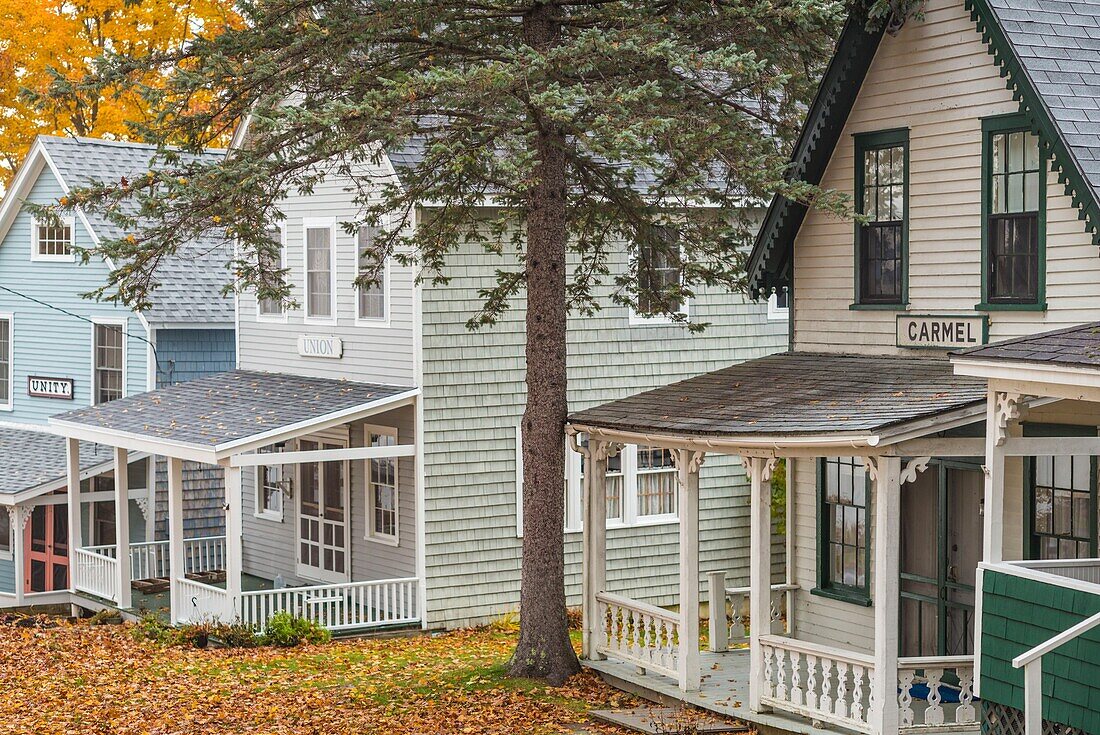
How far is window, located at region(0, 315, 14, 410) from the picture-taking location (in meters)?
31.1

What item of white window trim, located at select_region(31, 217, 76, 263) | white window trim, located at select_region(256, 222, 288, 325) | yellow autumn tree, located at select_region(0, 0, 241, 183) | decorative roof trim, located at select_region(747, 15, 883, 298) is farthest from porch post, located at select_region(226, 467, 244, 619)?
yellow autumn tree, located at select_region(0, 0, 241, 183)

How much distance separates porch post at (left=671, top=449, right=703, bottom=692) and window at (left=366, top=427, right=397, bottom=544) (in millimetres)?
8830

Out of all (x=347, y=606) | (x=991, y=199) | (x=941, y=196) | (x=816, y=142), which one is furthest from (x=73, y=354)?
(x=991, y=199)

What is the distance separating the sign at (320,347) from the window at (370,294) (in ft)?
2.56

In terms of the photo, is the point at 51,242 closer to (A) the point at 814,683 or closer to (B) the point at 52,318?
(B) the point at 52,318

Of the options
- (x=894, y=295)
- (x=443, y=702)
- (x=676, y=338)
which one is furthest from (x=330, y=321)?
(x=894, y=295)

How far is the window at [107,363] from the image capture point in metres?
28.9

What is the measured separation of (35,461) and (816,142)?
17738 mm

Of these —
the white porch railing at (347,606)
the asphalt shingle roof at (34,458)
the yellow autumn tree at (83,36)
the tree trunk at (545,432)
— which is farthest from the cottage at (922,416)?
the yellow autumn tree at (83,36)

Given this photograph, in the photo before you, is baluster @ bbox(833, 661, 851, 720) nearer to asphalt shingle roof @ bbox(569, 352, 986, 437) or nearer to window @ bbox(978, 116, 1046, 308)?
asphalt shingle roof @ bbox(569, 352, 986, 437)

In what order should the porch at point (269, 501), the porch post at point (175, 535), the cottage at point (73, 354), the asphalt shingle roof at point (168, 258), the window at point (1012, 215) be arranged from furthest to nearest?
the asphalt shingle roof at point (168, 258) → the cottage at point (73, 354) → the porch post at point (175, 535) → the porch at point (269, 501) → the window at point (1012, 215)

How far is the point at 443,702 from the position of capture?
16.6 metres

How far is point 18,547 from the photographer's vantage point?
88.1ft

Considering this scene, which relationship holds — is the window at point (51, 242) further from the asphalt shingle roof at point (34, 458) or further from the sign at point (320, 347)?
the sign at point (320, 347)
